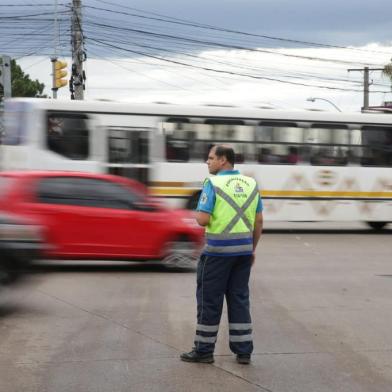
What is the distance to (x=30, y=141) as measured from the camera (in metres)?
17.3

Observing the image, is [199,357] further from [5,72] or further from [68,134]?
[5,72]

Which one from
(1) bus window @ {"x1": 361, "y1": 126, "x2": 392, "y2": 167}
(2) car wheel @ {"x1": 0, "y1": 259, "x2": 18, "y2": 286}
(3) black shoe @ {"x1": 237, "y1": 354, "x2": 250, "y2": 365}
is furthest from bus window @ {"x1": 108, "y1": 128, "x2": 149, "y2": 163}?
(3) black shoe @ {"x1": 237, "y1": 354, "x2": 250, "y2": 365}

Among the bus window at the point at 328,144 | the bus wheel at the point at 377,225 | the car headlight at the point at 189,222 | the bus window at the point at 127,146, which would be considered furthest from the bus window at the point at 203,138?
the car headlight at the point at 189,222

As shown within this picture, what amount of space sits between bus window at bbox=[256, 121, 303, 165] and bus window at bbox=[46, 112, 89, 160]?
4.20m

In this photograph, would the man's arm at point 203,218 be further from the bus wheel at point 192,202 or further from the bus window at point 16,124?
the bus window at point 16,124

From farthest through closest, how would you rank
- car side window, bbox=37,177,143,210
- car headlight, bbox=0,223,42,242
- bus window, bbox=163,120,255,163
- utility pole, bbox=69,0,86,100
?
utility pole, bbox=69,0,86,100 → bus window, bbox=163,120,255,163 → car side window, bbox=37,177,143,210 → car headlight, bbox=0,223,42,242

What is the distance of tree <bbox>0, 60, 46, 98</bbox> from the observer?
200 ft

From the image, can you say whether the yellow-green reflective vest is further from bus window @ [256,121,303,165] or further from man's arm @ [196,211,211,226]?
bus window @ [256,121,303,165]

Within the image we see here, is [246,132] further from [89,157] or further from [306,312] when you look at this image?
[306,312]

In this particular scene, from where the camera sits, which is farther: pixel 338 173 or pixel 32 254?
pixel 338 173

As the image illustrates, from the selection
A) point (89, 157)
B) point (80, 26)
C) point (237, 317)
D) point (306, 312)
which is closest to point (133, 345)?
point (237, 317)

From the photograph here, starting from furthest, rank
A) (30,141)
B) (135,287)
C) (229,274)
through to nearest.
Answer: (30,141) < (135,287) < (229,274)

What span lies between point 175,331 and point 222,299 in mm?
1403

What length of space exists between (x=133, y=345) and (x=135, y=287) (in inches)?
139
